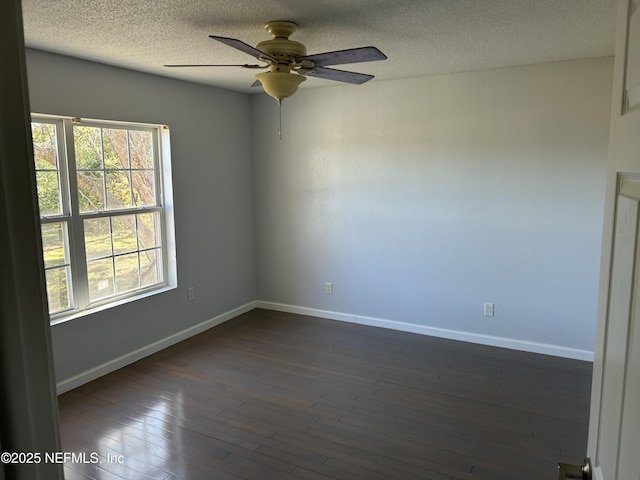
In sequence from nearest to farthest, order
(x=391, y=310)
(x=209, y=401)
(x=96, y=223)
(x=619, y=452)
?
1. (x=619, y=452)
2. (x=209, y=401)
3. (x=96, y=223)
4. (x=391, y=310)

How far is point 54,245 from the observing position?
329 cm

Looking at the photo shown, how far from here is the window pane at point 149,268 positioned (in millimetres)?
4059

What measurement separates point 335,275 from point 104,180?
2.41m

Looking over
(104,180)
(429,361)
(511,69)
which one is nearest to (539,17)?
(511,69)

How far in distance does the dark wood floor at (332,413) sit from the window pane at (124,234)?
3.23 feet

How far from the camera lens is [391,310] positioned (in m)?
4.61

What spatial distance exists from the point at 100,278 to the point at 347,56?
266 centimetres

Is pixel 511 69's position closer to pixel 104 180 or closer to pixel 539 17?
pixel 539 17

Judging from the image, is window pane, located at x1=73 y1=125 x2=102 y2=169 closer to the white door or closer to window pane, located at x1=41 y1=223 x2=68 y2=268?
window pane, located at x1=41 y1=223 x2=68 y2=268

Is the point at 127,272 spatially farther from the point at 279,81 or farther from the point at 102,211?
the point at 279,81

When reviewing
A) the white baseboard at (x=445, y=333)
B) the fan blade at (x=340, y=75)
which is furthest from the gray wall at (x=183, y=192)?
the fan blade at (x=340, y=75)

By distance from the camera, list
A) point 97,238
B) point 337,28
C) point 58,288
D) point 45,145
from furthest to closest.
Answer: point 97,238
point 58,288
point 45,145
point 337,28

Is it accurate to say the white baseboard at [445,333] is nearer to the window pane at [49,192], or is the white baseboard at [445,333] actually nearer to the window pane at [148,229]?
the window pane at [148,229]

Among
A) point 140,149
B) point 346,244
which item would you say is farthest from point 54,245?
point 346,244
